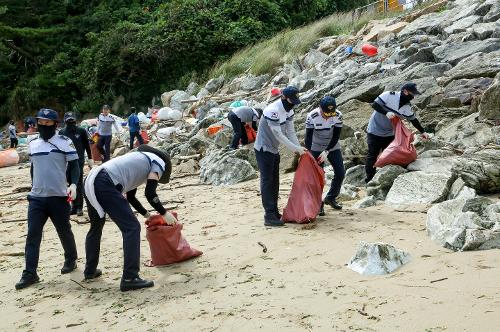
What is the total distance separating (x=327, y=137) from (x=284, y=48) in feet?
47.7

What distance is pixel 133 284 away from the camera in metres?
4.97

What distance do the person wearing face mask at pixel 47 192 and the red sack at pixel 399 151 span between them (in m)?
3.82

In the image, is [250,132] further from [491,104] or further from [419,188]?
[419,188]

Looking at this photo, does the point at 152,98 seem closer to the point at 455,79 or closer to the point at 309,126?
the point at 455,79

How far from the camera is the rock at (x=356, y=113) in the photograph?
10.3 m

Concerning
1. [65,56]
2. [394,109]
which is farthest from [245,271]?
[65,56]

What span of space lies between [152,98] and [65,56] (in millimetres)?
5549

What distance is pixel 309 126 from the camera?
6984mm

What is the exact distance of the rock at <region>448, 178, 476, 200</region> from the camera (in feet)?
20.2

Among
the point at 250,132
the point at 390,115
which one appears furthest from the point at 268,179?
the point at 250,132

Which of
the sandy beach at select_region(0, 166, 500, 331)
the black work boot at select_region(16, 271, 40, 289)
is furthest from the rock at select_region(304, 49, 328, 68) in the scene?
the black work boot at select_region(16, 271, 40, 289)

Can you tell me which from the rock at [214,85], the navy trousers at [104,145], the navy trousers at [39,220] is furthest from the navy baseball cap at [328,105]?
the rock at [214,85]

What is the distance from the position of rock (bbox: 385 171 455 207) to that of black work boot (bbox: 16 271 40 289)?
3833mm

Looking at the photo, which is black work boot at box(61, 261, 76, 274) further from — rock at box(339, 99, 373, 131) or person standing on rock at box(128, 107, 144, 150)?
person standing on rock at box(128, 107, 144, 150)
